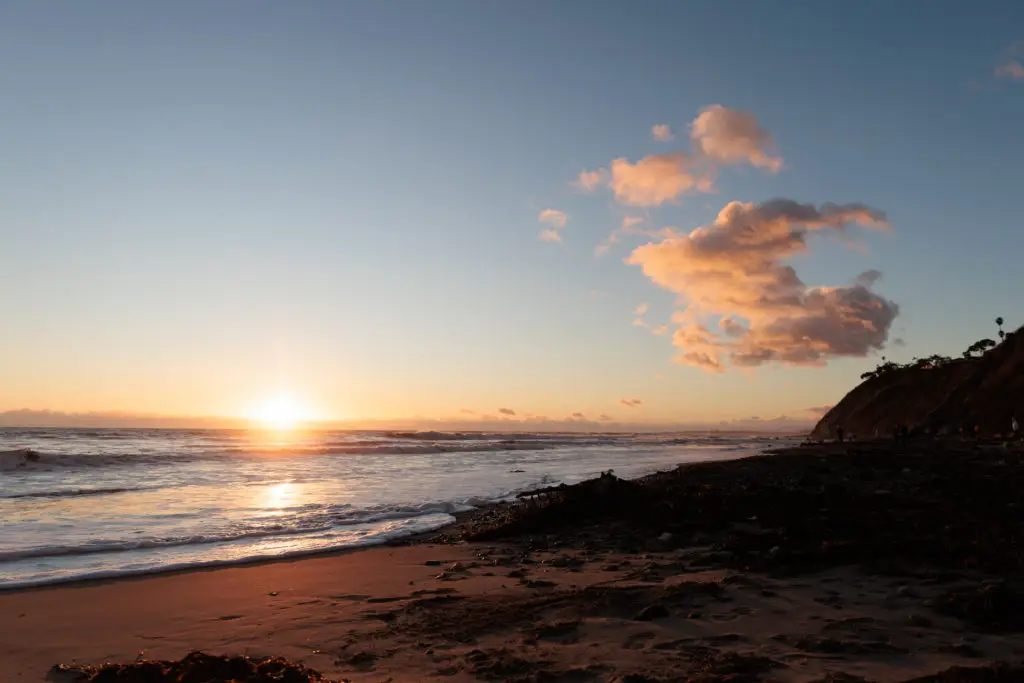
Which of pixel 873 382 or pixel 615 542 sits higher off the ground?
pixel 873 382

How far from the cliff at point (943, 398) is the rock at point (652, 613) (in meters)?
41.5

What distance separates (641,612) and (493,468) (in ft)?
82.6

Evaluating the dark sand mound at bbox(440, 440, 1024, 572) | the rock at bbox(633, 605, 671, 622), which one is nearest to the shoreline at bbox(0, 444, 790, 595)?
the dark sand mound at bbox(440, 440, 1024, 572)

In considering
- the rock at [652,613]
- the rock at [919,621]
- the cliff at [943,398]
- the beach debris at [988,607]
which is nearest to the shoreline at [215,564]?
the rock at [652,613]

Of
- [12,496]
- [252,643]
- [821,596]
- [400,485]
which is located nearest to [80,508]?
[12,496]

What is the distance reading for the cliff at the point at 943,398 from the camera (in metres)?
39.8

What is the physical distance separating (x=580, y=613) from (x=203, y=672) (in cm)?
312

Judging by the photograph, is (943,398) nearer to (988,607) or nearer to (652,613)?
(988,607)

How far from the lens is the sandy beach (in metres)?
4.70

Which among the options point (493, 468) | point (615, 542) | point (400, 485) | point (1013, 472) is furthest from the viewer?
point (493, 468)

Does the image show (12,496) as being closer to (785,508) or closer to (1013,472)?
(785,508)

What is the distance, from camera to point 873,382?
69.1 metres

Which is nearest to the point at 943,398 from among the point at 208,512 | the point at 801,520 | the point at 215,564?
the point at 801,520

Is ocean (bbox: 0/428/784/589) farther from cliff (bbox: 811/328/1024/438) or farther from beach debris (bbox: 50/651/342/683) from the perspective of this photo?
cliff (bbox: 811/328/1024/438)
